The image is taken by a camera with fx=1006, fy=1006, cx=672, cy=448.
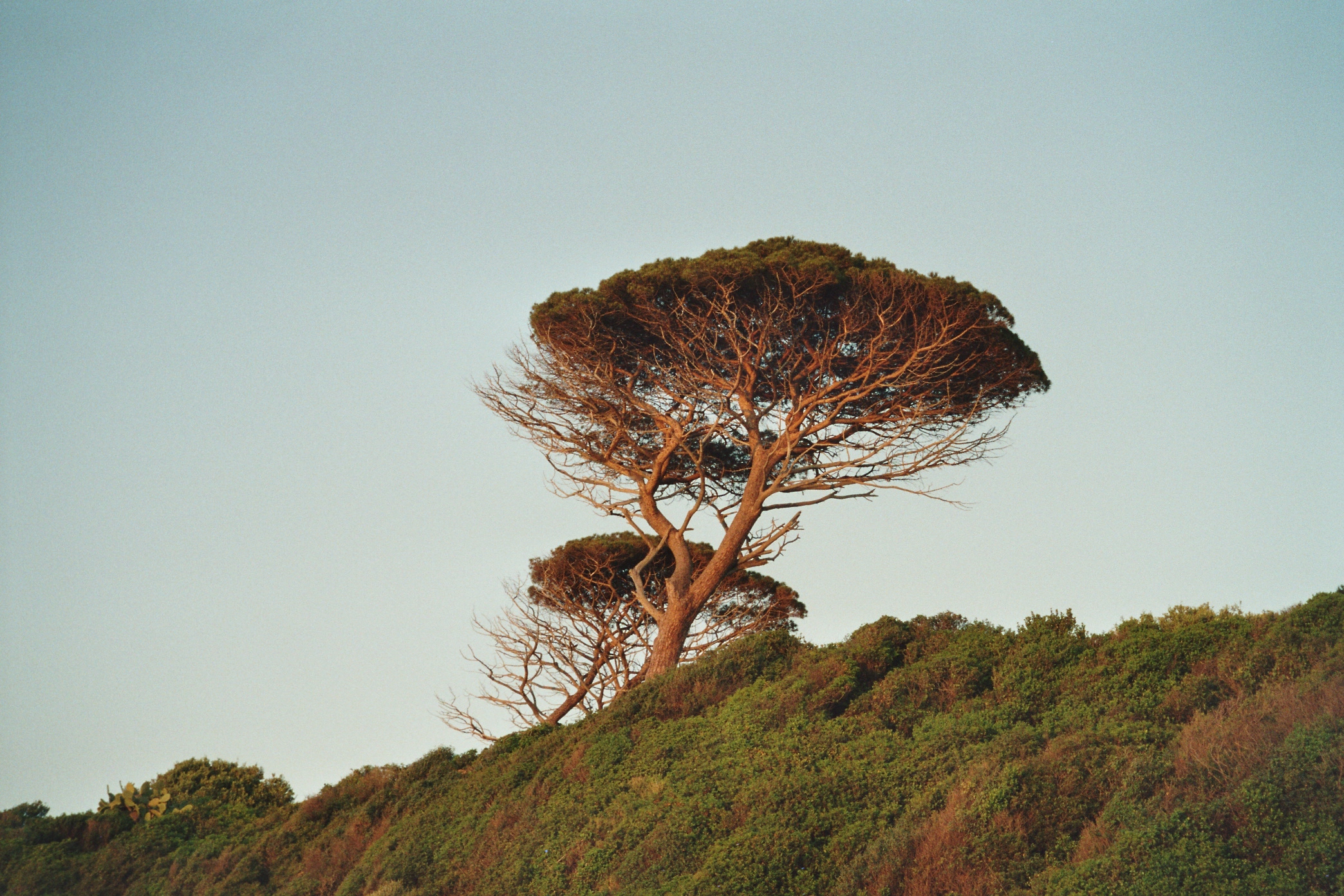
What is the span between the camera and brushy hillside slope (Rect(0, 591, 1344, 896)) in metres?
7.17

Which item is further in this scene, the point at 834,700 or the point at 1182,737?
the point at 834,700

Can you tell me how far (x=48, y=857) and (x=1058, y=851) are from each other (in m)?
14.2

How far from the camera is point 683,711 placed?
1301 cm

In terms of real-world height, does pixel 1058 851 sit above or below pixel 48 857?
below

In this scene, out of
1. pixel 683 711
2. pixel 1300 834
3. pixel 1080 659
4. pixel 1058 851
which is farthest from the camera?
pixel 683 711

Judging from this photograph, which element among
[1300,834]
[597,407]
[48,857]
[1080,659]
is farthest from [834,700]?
[48,857]

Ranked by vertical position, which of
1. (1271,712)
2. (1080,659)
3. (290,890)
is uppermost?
(290,890)

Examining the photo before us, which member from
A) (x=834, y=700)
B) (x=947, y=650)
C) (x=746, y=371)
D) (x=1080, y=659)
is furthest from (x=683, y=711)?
(x=746, y=371)

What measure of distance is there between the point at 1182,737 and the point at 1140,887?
2.08 metres

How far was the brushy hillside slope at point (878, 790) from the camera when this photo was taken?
7.17 m

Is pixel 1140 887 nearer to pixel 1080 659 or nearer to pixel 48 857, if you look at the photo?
pixel 1080 659

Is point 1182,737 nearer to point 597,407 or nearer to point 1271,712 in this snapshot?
point 1271,712

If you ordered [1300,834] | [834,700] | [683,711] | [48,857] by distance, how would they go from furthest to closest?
[48,857] < [683,711] < [834,700] < [1300,834]

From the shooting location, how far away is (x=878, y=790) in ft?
30.7
